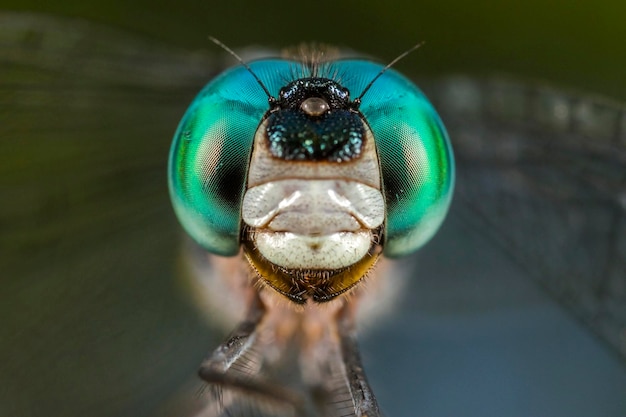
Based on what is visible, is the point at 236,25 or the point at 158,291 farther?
the point at 236,25

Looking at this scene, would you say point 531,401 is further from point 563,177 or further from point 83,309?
point 83,309

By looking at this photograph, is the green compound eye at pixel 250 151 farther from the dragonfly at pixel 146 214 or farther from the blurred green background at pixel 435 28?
the blurred green background at pixel 435 28

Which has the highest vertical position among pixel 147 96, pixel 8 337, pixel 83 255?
pixel 147 96

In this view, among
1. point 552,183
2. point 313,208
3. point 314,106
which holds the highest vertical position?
point 314,106

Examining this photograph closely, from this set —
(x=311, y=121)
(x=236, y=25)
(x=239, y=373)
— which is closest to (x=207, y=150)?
(x=311, y=121)

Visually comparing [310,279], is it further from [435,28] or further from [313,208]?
[435,28]

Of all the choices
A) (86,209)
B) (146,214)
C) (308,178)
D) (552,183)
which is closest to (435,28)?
(552,183)
